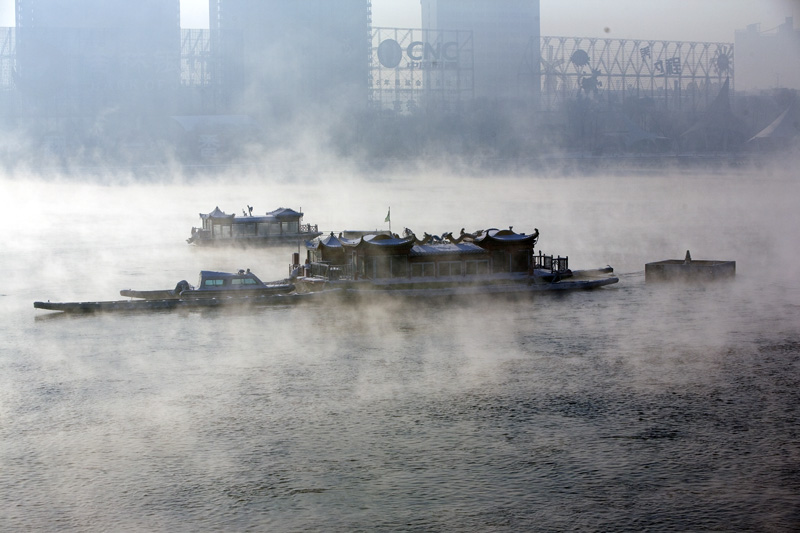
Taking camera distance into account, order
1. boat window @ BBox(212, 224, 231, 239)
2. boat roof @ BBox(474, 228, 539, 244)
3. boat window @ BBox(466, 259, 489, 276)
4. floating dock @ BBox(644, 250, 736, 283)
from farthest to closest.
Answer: boat window @ BBox(212, 224, 231, 239) → floating dock @ BBox(644, 250, 736, 283) → boat roof @ BBox(474, 228, 539, 244) → boat window @ BBox(466, 259, 489, 276)

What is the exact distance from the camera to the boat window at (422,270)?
50469mm

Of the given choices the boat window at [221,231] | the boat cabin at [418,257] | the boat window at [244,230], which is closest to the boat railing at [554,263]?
the boat cabin at [418,257]

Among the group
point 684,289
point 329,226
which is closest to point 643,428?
point 684,289

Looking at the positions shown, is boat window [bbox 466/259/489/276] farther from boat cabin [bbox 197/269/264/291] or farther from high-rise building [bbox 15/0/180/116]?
high-rise building [bbox 15/0/180/116]

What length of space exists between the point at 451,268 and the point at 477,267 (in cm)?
131

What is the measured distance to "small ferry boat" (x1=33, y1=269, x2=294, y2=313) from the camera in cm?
4659

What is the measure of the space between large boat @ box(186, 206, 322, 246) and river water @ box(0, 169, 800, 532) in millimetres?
13475

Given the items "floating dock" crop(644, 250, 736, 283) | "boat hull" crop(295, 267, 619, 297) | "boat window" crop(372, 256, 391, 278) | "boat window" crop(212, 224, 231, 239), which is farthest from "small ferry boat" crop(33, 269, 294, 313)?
"boat window" crop(212, 224, 231, 239)

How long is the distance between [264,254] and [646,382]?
3996 centimetres

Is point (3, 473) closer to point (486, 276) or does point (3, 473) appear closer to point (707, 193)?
point (486, 276)

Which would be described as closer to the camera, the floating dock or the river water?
the river water

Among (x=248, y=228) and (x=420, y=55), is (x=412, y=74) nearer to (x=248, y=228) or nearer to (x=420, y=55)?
(x=420, y=55)

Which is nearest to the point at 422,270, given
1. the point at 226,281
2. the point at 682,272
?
the point at 226,281

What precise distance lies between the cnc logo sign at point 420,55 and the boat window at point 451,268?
464 ft
